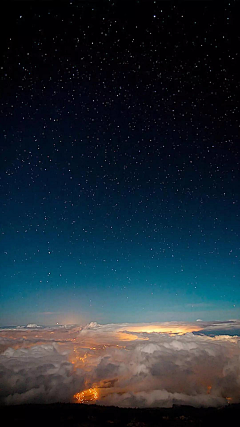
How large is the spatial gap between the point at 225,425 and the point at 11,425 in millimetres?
200612

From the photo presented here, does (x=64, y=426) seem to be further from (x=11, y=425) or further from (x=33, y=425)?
(x=11, y=425)

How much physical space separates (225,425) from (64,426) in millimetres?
152479

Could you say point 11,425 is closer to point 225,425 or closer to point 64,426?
point 64,426

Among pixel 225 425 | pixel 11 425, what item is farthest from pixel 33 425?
pixel 225 425

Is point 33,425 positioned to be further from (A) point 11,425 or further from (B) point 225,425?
(B) point 225,425

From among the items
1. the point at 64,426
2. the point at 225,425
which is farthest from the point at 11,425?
the point at 225,425

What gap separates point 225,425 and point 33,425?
7174 inches

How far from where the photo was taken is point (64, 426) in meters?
197

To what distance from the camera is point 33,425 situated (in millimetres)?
197500

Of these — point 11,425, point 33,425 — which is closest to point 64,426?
point 33,425

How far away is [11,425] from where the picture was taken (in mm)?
192500

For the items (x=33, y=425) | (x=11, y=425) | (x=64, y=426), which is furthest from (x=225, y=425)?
(x=11, y=425)
